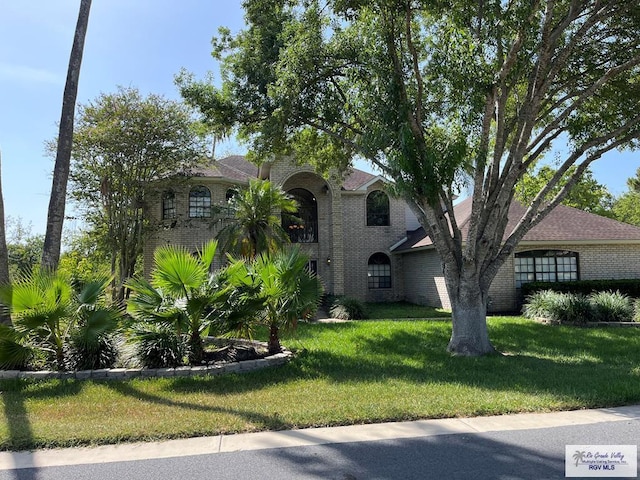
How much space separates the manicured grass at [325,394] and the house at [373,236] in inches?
321

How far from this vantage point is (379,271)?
79.8 ft

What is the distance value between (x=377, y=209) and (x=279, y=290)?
Answer: 15433 millimetres

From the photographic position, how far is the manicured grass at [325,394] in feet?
19.5

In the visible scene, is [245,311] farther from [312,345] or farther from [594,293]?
[594,293]

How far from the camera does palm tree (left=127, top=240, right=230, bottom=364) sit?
8.63 meters

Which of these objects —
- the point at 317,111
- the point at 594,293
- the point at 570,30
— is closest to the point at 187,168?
the point at 317,111

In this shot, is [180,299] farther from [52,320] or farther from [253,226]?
[253,226]

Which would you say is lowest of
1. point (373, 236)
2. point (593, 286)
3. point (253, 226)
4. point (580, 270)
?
point (593, 286)

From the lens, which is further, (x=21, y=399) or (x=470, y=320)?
(x=470, y=320)

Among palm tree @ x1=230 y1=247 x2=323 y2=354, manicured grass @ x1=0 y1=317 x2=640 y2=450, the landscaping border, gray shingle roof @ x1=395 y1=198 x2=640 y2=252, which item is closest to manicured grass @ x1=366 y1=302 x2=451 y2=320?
gray shingle roof @ x1=395 y1=198 x2=640 y2=252

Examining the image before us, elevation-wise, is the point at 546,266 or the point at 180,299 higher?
the point at 546,266

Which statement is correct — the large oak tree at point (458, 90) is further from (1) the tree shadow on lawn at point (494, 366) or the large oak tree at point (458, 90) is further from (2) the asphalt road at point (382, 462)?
(2) the asphalt road at point (382, 462)

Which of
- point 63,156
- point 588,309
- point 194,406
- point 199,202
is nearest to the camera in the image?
point 194,406

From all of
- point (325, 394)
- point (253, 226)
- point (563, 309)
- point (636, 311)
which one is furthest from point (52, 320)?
point (636, 311)
